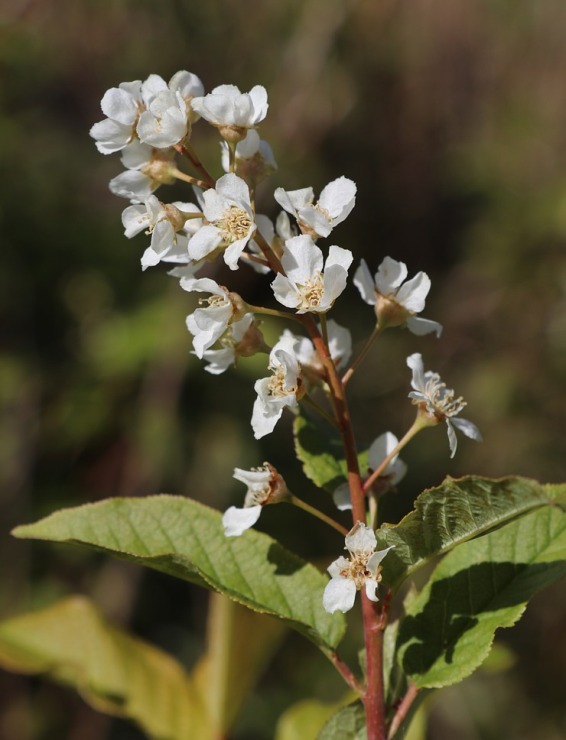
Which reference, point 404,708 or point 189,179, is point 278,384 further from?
point 404,708

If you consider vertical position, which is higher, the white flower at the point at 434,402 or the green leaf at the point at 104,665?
the white flower at the point at 434,402

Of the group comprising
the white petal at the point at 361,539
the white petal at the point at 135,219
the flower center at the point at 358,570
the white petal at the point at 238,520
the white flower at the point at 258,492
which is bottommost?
the flower center at the point at 358,570

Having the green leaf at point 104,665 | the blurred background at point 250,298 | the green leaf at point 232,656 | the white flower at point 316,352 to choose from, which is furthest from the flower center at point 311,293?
the blurred background at point 250,298

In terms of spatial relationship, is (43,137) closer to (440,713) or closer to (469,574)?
(440,713)

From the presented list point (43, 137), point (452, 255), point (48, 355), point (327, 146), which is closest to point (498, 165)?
point (452, 255)

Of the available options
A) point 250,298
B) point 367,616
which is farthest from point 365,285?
point 250,298

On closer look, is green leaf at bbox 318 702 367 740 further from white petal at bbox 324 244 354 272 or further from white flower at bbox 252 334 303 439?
white petal at bbox 324 244 354 272

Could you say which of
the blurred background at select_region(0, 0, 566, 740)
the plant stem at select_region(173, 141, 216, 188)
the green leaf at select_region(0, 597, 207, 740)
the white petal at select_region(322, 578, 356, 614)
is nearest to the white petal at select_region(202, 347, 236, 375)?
the plant stem at select_region(173, 141, 216, 188)

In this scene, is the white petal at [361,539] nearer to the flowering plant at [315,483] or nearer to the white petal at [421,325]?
the flowering plant at [315,483]
